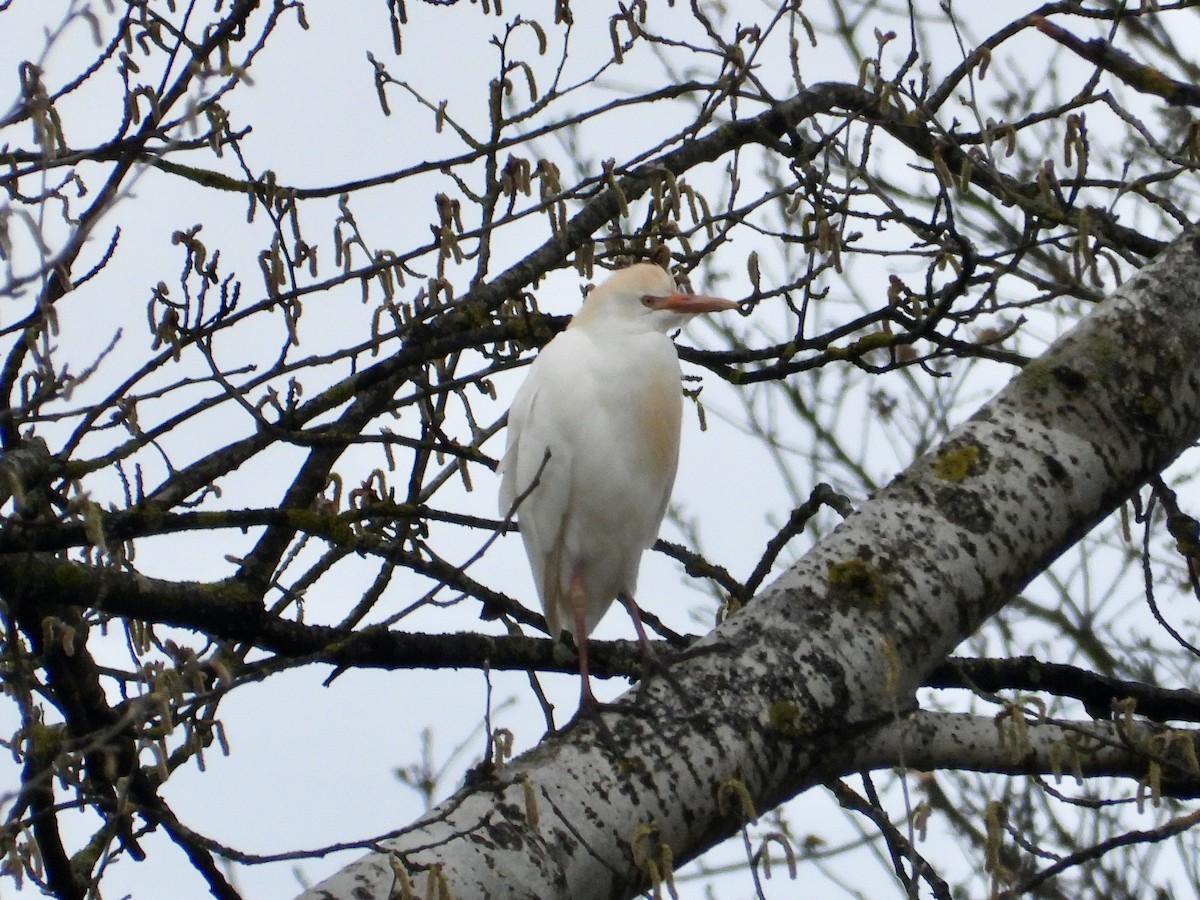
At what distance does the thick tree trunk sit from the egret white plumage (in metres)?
2.03

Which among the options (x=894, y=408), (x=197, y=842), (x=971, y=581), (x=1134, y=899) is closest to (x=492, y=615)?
(x=197, y=842)

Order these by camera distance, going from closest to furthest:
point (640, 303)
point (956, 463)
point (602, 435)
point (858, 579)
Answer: point (858, 579) < point (956, 463) < point (602, 435) < point (640, 303)

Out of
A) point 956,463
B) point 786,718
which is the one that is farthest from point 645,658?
point 786,718

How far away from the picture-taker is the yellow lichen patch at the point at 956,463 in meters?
2.67

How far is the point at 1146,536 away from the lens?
331 cm

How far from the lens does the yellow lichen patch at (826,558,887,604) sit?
2.51 metres

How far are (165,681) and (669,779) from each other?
34.1 inches

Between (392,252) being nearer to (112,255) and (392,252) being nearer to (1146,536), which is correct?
(112,255)

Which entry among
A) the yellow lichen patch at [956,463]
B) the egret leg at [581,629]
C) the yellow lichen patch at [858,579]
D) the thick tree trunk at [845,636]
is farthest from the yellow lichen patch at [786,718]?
the egret leg at [581,629]

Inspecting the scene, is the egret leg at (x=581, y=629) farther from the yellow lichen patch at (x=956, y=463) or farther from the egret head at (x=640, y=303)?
the yellow lichen patch at (x=956, y=463)

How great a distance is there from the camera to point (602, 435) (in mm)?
4707

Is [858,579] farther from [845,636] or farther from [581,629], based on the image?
[581,629]

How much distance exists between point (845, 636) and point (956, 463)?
1.44 ft

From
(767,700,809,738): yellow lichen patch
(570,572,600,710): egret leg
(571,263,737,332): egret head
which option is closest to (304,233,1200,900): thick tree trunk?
(767,700,809,738): yellow lichen patch
